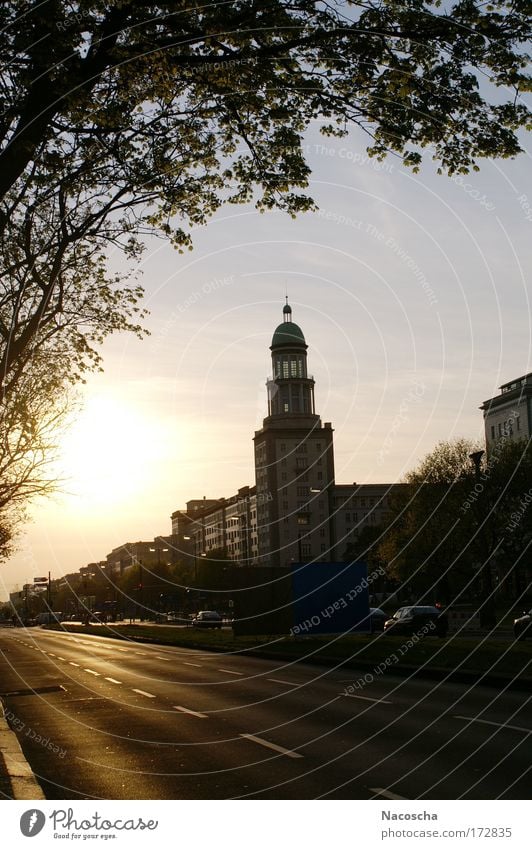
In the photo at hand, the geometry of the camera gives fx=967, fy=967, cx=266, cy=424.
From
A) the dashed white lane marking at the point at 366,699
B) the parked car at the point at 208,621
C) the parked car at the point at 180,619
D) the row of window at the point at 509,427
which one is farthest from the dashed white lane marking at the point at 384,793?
the row of window at the point at 509,427

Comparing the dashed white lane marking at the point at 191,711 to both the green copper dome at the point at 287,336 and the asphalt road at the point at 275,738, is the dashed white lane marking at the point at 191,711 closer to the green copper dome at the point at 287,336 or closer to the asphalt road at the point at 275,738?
the asphalt road at the point at 275,738

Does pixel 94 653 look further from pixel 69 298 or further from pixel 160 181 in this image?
pixel 160 181

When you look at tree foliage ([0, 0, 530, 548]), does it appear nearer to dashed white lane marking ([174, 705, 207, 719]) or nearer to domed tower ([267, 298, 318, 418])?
dashed white lane marking ([174, 705, 207, 719])

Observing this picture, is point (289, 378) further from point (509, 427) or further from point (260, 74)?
point (260, 74)

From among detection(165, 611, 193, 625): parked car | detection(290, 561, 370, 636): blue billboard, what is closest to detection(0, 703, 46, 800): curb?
detection(290, 561, 370, 636): blue billboard

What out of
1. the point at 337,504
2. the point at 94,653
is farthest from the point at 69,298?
the point at 337,504

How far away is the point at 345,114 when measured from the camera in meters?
Result: 11.8

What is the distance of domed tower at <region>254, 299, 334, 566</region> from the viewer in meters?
180

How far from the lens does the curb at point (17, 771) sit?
31.1 feet

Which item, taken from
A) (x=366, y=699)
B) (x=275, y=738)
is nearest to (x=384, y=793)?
(x=275, y=738)

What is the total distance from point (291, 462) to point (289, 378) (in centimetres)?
1675

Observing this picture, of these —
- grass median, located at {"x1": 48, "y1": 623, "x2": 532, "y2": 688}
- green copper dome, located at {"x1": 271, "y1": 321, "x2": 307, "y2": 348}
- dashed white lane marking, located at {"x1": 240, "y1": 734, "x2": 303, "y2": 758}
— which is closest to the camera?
dashed white lane marking, located at {"x1": 240, "y1": 734, "x2": 303, "y2": 758}

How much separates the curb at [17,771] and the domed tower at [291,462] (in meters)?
162

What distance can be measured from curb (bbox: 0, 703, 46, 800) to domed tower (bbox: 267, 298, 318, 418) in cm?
17686
